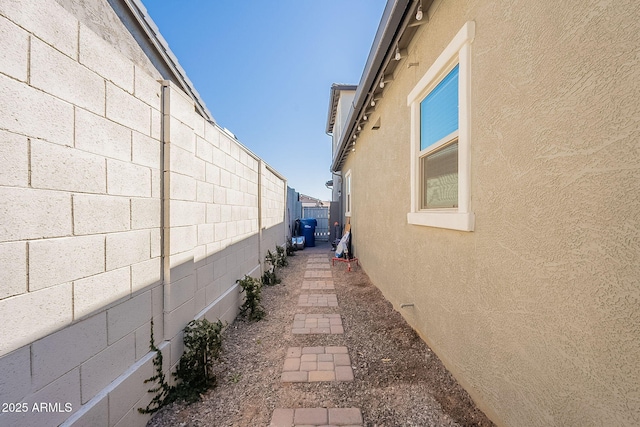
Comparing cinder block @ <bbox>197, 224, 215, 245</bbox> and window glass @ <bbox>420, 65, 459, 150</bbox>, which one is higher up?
window glass @ <bbox>420, 65, 459, 150</bbox>

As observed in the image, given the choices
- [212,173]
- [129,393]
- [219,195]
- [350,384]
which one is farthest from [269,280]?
[129,393]

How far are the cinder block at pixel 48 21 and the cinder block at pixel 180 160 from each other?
2.69 feet

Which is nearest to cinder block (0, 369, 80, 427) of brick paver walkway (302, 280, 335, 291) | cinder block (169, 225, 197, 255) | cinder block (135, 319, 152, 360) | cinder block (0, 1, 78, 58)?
cinder block (135, 319, 152, 360)

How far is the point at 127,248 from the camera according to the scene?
1.64m

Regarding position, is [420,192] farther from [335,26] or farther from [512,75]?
[335,26]

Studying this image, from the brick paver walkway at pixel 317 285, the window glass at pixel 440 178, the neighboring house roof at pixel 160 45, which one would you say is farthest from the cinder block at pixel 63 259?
the brick paver walkway at pixel 317 285

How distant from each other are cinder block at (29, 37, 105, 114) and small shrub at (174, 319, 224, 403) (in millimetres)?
1738

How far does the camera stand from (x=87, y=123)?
1.38 meters

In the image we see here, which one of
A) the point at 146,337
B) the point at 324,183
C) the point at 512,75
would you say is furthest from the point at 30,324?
the point at 324,183

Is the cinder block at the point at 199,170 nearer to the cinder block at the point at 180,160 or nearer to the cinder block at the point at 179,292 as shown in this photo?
the cinder block at the point at 180,160

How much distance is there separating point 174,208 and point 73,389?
1187 mm

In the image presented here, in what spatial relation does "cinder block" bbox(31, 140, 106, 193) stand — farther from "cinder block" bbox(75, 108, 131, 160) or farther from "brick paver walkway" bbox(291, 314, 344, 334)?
"brick paver walkway" bbox(291, 314, 344, 334)

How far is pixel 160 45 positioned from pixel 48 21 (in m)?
2.76

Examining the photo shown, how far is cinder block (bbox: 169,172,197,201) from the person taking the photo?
2033mm
